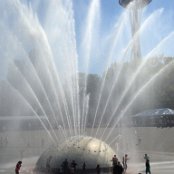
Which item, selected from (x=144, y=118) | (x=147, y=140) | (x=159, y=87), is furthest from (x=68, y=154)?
(x=159, y=87)

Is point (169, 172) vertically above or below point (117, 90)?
below

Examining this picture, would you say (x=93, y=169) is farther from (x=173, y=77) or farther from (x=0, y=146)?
(x=173, y=77)

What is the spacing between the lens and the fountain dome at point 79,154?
1938 centimetres

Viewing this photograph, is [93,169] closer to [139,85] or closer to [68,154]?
[68,154]

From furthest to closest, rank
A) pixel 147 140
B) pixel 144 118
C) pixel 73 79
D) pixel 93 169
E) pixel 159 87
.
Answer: pixel 159 87, pixel 144 118, pixel 147 140, pixel 73 79, pixel 93 169

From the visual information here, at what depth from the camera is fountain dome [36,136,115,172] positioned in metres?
19.4

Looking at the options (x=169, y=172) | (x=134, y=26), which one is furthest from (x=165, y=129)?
(x=134, y=26)

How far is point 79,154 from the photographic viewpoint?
19.5 metres

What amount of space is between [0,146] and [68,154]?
26.5 m

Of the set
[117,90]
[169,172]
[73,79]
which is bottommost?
[169,172]

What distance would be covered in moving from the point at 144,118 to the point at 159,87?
30.7 feet

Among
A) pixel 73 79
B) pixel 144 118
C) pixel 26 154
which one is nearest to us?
pixel 73 79

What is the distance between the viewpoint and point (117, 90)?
2496 inches

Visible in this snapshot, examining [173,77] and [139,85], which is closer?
[139,85]
